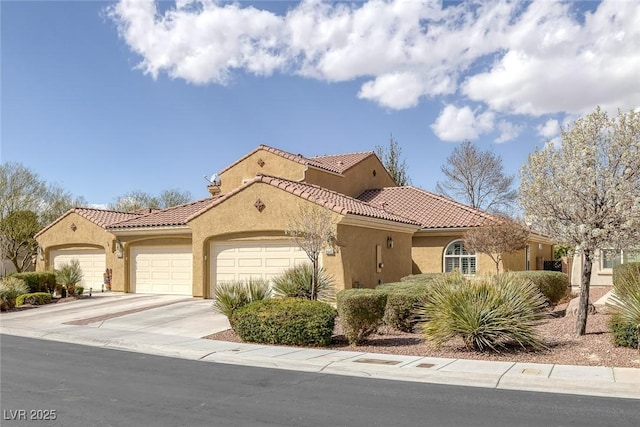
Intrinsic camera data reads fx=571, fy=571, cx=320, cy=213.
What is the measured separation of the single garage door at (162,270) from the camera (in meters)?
24.4

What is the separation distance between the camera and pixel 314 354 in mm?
12203

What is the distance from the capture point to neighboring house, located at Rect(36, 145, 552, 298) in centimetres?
2052

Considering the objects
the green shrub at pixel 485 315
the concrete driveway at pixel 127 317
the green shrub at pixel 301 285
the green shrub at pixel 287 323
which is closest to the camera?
the green shrub at pixel 485 315

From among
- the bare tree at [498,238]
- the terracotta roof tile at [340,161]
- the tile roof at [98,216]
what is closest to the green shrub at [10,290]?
the tile roof at [98,216]

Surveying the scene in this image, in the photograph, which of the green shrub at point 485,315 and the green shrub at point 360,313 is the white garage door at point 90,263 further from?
the green shrub at point 485,315

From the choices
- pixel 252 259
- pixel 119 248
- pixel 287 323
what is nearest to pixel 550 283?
pixel 287 323

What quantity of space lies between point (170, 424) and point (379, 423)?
263 centimetres

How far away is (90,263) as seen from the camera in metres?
28.8

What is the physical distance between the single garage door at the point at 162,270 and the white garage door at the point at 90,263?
3.10 m

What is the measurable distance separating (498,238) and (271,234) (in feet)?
27.8

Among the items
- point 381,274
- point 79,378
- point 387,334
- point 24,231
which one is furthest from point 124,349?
point 24,231

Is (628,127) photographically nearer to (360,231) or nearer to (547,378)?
(547,378)

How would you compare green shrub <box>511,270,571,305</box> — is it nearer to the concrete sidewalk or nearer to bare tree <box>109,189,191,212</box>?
the concrete sidewalk

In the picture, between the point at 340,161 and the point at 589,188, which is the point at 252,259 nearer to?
the point at 340,161
